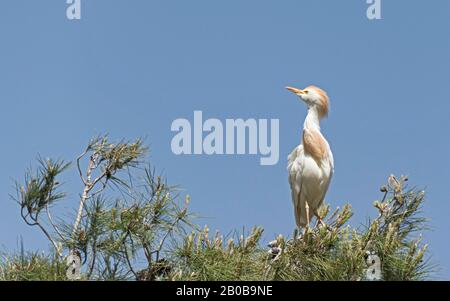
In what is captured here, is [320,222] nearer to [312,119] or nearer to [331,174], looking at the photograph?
[331,174]

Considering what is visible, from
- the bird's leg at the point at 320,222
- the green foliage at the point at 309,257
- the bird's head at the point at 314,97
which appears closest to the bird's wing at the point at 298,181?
the bird's leg at the point at 320,222

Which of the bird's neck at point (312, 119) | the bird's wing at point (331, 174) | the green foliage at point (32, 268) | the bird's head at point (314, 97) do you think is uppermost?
the bird's head at point (314, 97)

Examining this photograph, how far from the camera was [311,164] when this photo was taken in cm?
629

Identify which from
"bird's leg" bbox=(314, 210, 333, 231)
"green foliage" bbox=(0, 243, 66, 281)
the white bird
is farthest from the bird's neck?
"green foliage" bbox=(0, 243, 66, 281)

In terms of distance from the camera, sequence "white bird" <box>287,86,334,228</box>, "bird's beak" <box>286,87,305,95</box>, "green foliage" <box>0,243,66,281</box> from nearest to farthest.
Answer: "green foliage" <box>0,243,66,281</box> < "white bird" <box>287,86,334,228</box> < "bird's beak" <box>286,87,305,95</box>

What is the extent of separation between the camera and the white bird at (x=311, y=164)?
630cm

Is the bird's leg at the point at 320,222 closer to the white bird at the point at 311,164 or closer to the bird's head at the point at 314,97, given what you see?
the white bird at the point at 311,164

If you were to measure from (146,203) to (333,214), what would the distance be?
3.92 feet

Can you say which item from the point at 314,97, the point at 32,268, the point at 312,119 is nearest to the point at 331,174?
the point at 312,119

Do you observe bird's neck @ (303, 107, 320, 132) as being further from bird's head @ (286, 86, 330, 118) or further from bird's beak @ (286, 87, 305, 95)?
bird's beak @ (286, 87, 305, 95)

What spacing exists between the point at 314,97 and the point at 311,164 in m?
0.51

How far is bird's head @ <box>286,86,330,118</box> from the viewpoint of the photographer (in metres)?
6.45

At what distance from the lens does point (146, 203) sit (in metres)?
4.84
